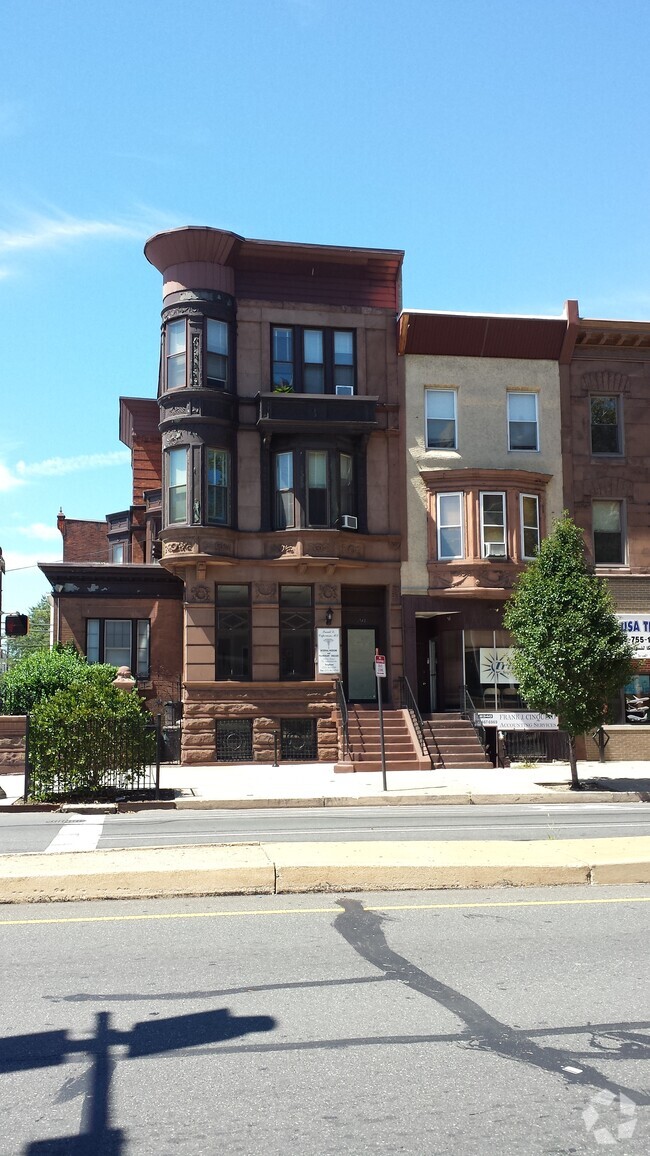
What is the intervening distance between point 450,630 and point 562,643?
332 inches

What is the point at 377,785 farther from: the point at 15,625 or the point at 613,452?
the point at 613,452

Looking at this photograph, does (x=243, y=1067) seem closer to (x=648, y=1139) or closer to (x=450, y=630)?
(x=648, y=1139)

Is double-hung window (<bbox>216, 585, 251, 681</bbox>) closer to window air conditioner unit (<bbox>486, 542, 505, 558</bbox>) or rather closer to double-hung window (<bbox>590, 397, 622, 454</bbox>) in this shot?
window air conditioner unit (<bbox>486, 542, 505, 558</bbox>)

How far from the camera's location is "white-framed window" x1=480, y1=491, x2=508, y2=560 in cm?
3123

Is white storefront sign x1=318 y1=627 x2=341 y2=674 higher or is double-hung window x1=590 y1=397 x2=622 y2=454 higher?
double-hung window x1=590 y1=397 x2=622 y2=454

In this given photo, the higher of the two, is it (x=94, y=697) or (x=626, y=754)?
(x=94, y=697)

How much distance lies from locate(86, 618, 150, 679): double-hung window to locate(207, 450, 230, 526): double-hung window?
5182 mm

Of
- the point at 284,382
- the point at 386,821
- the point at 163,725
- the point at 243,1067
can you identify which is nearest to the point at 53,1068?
the point at 243,1067

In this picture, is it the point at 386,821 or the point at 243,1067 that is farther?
the point at 386,821

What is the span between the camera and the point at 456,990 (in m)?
6.57

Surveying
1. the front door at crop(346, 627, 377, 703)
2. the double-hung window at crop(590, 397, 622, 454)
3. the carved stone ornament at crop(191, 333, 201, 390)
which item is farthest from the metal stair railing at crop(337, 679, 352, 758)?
the double-hung window at crop(590, 397, 622, 454)

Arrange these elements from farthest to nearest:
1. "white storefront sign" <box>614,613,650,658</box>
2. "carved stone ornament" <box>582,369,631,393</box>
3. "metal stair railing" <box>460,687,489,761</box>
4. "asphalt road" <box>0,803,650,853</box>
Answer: "carved stone ornament" <box>582,369,631,393</box> → "white storefront sign" <box>614,613,650,658</box> → "metal stair railing" <box>460,687,489,761</box> → "asphalt road" <box>0,803,650,853</box>

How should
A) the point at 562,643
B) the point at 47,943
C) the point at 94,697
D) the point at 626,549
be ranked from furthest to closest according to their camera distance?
1. the point at 626,549
2. the point at 562,643
3. the point at 94,697
4. the point at 47,943

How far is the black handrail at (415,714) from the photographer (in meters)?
28.4
